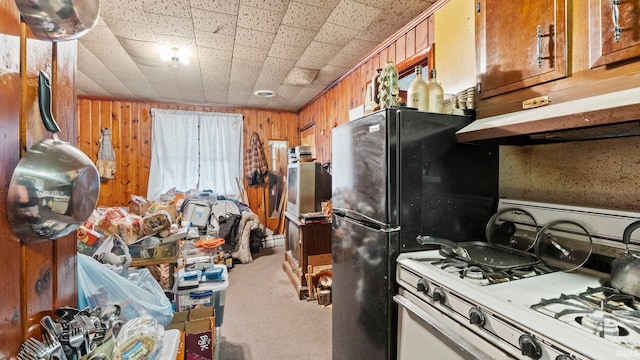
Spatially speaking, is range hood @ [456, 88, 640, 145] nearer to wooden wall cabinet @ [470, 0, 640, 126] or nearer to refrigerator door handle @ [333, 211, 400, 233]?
wooden wall cabinet @ [470, 0, 640, 126]

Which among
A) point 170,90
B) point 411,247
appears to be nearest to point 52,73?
point 411,247

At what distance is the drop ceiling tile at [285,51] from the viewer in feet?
8.68

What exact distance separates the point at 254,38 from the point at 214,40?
36 centimetres

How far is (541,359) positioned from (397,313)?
2.08 feet

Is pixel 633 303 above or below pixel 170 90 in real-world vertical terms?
below

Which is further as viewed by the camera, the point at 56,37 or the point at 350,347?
the point at 350,347

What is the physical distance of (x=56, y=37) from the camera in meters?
0.74

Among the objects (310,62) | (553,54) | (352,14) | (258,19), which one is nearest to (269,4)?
(258,19)

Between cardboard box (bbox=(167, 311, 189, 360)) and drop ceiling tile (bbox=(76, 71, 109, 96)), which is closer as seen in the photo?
cardboard box (bbox=(167, 311, 189, 360))

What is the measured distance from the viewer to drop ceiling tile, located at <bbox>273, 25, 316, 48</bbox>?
233 cm

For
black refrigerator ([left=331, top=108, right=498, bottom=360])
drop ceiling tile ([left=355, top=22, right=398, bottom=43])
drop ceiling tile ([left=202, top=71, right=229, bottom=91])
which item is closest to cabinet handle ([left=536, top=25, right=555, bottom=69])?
black refrigerator ([left=331, top=108, right=498, bottom=360])

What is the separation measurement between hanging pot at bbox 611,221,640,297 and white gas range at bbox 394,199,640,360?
0.08 ft

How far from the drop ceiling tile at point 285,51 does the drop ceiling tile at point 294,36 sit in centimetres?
7

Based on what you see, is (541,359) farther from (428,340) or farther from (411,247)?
(411,247)
